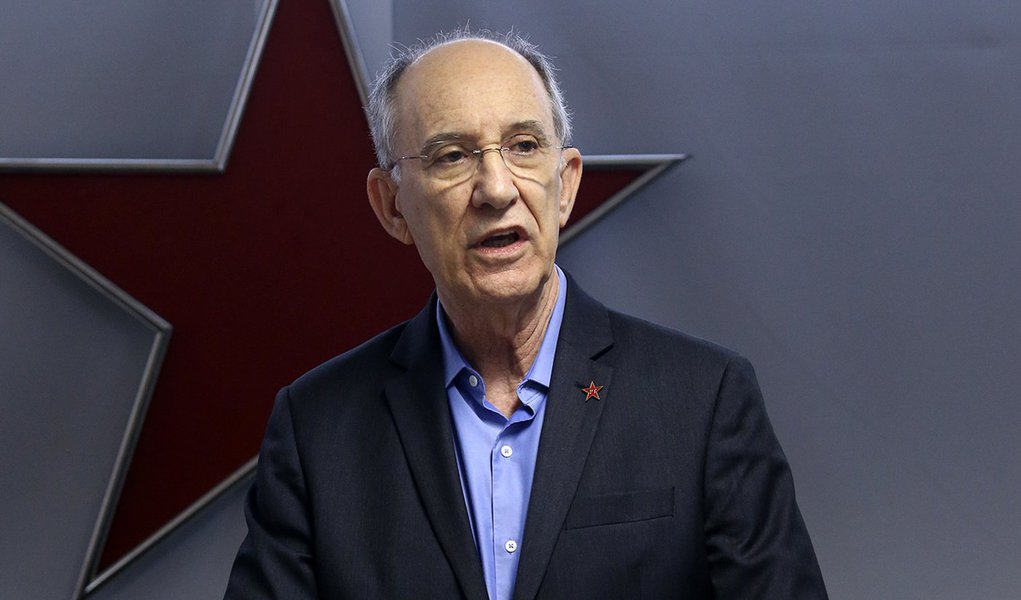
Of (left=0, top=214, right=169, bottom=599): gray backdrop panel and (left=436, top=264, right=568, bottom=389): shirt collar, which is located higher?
(left=436, top=264, right=568, bottom=389): shirt collar

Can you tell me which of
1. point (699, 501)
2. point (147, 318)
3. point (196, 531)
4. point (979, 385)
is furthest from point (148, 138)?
point (979, 385)

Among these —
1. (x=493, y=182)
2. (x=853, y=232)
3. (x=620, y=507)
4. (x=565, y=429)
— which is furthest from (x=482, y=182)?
(x=853, y=232)

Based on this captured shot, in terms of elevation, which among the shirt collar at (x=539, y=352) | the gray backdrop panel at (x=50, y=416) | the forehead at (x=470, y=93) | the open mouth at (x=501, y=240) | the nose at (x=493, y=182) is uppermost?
the forehead at (x=470, y=93)

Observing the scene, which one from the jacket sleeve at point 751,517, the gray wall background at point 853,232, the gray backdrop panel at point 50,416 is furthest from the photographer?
the gray backdrop panel at point 50,416

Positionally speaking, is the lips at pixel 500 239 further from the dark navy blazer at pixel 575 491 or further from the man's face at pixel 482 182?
the dark navy blazer at pixel 575 491

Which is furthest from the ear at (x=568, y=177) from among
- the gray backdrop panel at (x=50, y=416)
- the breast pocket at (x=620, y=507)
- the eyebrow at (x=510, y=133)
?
the gray backdrop panel at (x=50, y=416)

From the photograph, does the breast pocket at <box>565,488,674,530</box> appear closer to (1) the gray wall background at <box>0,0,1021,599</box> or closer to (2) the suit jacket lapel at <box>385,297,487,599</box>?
(2) the suit jacket lapel at <box>385,297,487,599</box>

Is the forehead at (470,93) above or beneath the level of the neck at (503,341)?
above

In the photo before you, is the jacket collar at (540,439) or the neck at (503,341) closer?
the jacket collar at (540,439)

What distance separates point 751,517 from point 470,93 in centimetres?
63

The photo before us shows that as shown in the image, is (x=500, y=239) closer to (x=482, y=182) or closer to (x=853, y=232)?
(x=482, y=182)

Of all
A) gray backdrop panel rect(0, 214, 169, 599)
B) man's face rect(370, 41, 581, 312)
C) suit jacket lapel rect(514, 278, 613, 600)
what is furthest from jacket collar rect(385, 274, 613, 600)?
gray backdrop panel rect(0, 214, 169, 599)

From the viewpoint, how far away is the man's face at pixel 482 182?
1.43m

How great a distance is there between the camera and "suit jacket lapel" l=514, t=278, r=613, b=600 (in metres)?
1.39
